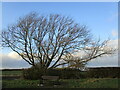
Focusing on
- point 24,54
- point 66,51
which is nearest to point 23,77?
point 24,54

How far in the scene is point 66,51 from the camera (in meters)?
10.8

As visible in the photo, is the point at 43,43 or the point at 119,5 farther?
the point at 43,43

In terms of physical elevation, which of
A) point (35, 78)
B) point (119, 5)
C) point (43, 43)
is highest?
point (119, 5)

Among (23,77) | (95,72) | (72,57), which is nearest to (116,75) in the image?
(95,72)

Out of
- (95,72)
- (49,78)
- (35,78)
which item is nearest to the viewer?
(49,78)

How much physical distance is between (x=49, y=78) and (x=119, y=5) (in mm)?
3361

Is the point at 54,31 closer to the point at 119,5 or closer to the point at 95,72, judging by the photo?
the point at 95,72

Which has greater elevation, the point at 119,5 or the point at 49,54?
the point at 119,5

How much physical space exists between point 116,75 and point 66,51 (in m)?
2.84

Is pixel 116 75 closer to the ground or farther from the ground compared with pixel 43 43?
closer to the ground

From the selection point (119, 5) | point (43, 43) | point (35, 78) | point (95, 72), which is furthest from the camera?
point (43, 43)

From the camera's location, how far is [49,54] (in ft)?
35.2

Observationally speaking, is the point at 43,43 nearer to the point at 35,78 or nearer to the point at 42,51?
the point at 42,51

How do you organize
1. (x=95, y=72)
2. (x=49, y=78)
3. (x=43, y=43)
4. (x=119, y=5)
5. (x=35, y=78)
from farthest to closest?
(x=43, y=43) < (x=95, y=72) < (x=35, y=78) < (x=49, y=78) < (x=119, y=5)
